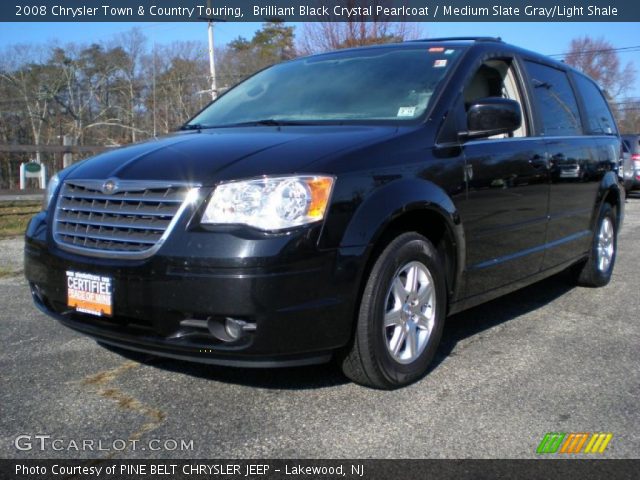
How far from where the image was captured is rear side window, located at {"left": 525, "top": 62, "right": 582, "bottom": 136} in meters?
4.43

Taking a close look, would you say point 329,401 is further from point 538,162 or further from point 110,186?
point 538,162

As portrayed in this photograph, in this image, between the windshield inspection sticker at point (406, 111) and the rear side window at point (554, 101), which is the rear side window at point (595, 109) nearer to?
the rear side window at point (554, 101)

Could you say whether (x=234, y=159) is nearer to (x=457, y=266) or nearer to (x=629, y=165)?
(x=457, y=266)

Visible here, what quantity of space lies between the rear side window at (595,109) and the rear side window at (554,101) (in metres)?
0.28

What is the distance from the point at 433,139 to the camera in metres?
3.23

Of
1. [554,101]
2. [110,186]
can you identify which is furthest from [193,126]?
[554,101]

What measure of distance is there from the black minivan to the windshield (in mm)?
14

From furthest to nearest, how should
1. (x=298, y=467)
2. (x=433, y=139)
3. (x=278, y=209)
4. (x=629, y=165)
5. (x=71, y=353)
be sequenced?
(x=629, y=165) → (x=71, y=353) → (x=433, y=139) → (x=278, y=209) → (x=298, y=467)

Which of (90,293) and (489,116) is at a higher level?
(489,116)

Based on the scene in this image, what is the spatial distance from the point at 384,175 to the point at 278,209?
1.93 ft

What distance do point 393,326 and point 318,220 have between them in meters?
0.77

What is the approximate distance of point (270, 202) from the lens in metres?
2.57

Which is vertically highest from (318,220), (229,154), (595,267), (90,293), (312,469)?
(229,154)

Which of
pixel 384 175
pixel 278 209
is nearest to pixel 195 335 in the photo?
pixel 278 209
